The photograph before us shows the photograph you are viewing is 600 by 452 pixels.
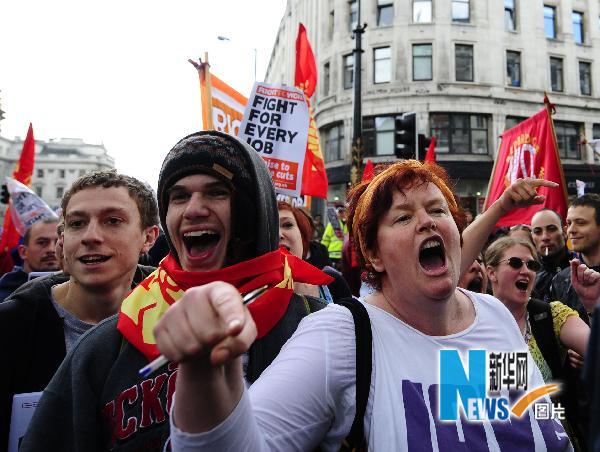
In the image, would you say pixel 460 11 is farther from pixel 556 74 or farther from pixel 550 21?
pixel 556 74

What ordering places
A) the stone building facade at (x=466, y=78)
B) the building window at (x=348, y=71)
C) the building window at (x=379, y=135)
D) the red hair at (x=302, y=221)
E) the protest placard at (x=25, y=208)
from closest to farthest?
the red hair at (x=302, y=221) → the protest placard at (x=25, y=208) → the stone building facade at (x=466, y=78) → the building window at (x=379, y=135) → the building window at (x=348, y=71)

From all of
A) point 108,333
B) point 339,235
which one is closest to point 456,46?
point 339,235

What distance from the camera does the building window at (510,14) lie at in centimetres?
2533

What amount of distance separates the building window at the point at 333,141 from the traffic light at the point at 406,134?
17.8 metres

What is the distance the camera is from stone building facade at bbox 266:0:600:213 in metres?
24.1

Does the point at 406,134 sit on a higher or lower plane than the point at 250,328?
higher

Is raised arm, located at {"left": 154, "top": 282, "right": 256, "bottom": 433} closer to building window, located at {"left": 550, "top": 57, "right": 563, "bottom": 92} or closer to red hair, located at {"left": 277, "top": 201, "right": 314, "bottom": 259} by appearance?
red hair, located at {"left": 277, "top": 201, "right": 314, "bottom": 259}

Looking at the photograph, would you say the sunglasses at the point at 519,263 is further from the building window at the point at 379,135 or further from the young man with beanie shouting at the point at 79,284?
the building window at the point at 379,135

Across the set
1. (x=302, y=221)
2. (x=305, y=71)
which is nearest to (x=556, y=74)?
(x=305, y=71)

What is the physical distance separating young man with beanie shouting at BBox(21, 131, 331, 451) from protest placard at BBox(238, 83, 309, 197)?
9.49ft

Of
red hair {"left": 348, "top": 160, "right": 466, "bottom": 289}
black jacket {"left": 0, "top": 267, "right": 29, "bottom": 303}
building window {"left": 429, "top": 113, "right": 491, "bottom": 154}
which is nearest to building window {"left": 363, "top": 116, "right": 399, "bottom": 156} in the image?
building window {"left": 429, "top": 113, "right": 491, "bottom": 154}

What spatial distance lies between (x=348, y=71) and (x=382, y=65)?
186cm

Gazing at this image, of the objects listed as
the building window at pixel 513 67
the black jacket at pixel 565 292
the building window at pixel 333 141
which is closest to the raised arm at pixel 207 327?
the black jacket at pixel 565 292

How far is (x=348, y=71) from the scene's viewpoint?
25.6 meters
